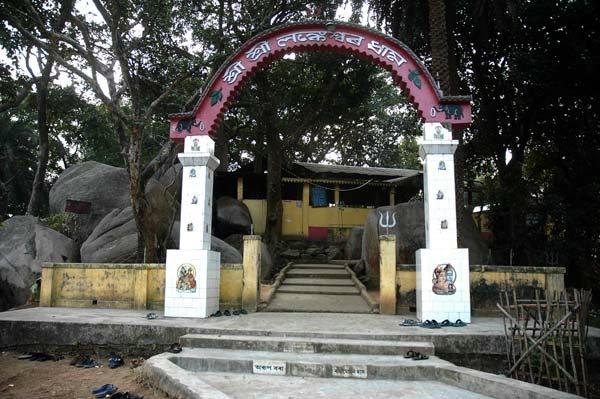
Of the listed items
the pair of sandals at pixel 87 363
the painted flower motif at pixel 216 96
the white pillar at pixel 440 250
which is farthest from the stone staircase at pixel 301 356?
the painted flower motif at pixel 216 96

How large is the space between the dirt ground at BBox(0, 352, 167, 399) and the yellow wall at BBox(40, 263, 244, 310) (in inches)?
98.8

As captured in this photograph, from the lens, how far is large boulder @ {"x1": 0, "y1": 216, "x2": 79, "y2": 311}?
13164mm

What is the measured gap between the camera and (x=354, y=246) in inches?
652

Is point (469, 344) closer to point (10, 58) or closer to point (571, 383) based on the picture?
point (571, 383)

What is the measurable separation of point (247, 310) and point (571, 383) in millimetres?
6084

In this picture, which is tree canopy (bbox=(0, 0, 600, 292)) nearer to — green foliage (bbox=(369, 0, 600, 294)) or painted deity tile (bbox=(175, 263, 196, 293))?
green foliage (bbox=(369, 0, 600, 294))

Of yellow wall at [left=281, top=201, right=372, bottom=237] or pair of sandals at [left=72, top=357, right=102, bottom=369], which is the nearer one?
pair of sandals at [left=72, top=357, right=102, bottom=369]

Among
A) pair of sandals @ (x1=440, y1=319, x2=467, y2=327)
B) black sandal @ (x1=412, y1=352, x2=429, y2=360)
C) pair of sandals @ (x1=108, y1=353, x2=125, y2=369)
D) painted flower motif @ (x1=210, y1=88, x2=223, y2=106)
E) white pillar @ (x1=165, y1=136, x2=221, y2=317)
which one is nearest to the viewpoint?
black sandal @ (x1=412, y1=352, x2=429, y2=360)

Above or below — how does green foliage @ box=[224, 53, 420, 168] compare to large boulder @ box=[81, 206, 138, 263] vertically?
above

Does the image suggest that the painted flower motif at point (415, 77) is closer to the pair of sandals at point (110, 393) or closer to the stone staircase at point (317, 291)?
the stone staircase at point (317, 291)

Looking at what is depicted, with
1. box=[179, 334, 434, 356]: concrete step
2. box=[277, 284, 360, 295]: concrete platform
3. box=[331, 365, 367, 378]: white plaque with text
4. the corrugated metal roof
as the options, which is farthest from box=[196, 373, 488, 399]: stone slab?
the corrugated metal roof

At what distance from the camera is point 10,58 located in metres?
13.9

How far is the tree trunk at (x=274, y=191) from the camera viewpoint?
16922 mm

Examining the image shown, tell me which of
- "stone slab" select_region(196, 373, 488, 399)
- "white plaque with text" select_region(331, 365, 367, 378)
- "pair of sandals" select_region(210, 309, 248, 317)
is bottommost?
"stone slab" select_region(196, 373, 488, 399)
